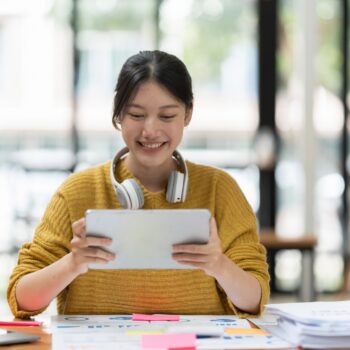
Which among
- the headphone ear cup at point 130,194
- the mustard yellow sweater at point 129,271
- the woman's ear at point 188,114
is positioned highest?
the woman's ear at point 188,114

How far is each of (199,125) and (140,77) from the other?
494 centimetres

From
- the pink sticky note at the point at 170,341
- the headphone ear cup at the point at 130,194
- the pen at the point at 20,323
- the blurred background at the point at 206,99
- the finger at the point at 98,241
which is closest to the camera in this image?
the pink sticky note at the point at 170,341

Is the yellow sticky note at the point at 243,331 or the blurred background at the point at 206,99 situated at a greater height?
the blurred background at the point at 206,99

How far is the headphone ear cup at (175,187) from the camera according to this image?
7.45 feet

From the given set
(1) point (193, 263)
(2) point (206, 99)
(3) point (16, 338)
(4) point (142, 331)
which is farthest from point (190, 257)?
(2) point (206, 99)

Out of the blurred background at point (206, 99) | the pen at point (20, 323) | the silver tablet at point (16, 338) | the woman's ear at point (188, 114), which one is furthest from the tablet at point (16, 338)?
the blurred background at point (206, 99)

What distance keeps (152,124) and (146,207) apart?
249mm

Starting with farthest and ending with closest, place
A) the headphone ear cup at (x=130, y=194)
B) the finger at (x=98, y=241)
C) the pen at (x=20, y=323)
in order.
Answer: the headphone ear cup at (x=130, y=194) < the pen at (x=20, y=323) < the finger at (x=98, y=241)

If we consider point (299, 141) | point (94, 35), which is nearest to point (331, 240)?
point (299, 141)

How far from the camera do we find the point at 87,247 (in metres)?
1.97

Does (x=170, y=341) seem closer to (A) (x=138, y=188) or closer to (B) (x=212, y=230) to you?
(B) (x=212, y=230)

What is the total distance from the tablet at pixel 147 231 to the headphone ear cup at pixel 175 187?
0.33 meters

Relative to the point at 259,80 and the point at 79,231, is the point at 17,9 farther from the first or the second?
the point at 79,231

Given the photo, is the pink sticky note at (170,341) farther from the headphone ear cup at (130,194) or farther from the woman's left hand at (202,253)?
the headphone ear cup at (130,194)
